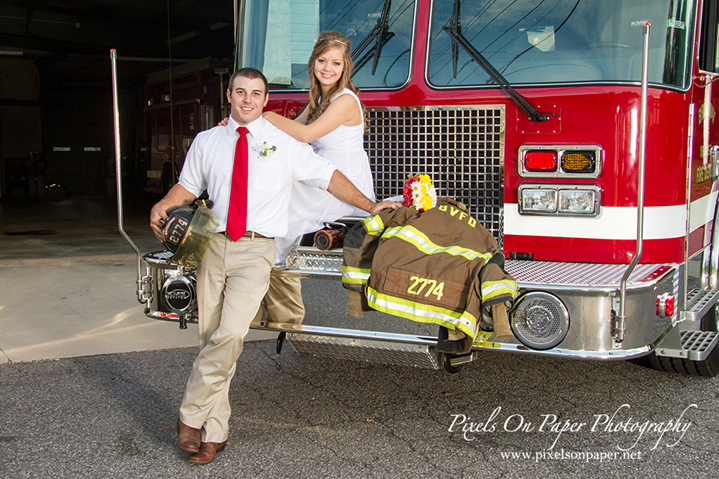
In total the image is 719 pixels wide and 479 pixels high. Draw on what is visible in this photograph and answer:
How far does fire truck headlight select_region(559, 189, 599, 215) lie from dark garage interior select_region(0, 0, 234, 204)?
7618 mm

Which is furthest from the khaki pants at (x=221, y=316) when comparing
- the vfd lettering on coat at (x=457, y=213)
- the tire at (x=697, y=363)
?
the tire at (x=697, y=363)

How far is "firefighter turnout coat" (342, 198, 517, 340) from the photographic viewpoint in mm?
2936

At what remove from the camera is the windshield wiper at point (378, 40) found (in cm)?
408

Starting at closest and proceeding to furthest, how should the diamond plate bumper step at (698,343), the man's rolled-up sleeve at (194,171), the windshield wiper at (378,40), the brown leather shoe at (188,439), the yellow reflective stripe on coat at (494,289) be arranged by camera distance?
the yellow reflective stripe on coat at (494,289) < the brown leather shoe at (188,439) < the man's rolled-up sleeve at (194,171) < the diamond plate bumper step at (698,343) < the windshield wiper at (378,40)

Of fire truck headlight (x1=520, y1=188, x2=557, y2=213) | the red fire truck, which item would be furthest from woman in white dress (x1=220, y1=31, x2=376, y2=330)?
fire truck headlight (x1=520, y1=188, x2=557, y2=213)

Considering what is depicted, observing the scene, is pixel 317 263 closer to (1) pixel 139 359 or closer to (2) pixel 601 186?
(2) pixel 601 186

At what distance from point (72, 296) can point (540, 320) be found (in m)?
5.05

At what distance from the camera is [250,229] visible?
328 centimetres

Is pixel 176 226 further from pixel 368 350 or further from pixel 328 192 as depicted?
pixel 368 350

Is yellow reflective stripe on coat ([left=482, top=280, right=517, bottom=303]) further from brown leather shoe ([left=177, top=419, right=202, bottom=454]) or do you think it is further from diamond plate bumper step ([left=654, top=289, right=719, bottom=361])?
brown leather shoe ([left=177, top=419, right=202, bottom=454])

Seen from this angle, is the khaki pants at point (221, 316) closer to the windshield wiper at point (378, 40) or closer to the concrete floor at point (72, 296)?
the windshield wiper at point (378, 40)

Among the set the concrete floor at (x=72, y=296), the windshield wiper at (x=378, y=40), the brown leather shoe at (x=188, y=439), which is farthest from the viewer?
the concrete floor at (x=72, y=296)

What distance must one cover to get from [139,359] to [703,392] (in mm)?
3579

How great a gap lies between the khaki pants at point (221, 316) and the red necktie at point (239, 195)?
0.23 feet
